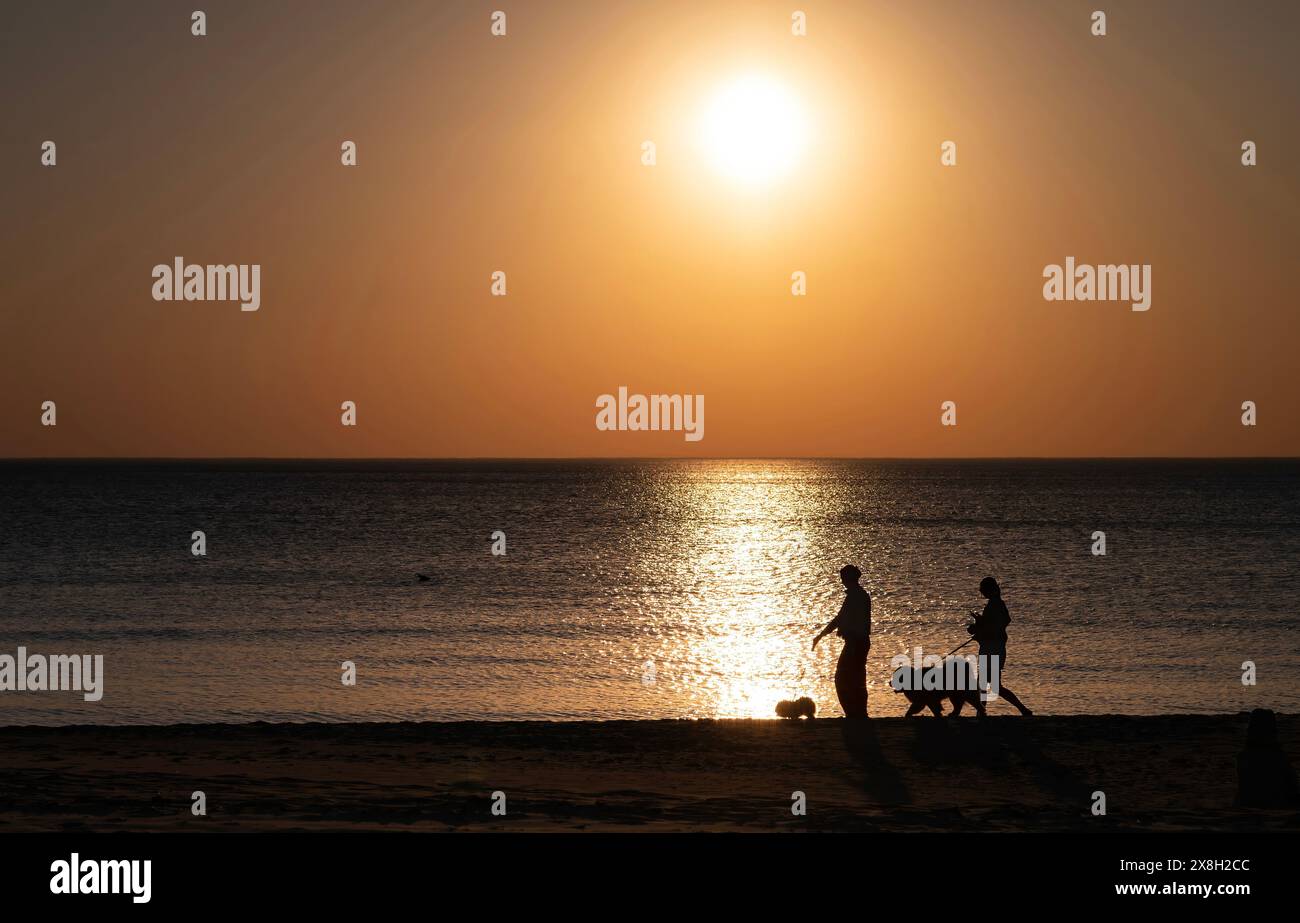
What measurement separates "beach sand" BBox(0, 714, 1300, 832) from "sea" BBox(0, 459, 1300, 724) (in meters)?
6.41

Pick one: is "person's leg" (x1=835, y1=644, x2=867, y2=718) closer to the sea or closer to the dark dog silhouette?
the dark dog silhouette

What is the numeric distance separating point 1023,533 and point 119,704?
84.2 meters

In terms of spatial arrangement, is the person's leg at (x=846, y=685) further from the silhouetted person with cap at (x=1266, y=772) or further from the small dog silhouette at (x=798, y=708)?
the silhouetted person with cap at (x=1266, y=772)

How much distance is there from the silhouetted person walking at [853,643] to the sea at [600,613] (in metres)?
6.26

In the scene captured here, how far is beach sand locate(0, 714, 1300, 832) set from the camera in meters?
12.1

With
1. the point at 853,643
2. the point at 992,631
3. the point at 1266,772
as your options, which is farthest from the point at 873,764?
the point at 992,631

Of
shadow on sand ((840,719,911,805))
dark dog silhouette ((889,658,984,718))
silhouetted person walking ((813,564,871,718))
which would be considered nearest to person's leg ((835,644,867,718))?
silhouetted person walking ((813,564,871,718))

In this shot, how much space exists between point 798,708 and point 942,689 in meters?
2.05

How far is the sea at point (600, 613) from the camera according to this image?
87.1ft

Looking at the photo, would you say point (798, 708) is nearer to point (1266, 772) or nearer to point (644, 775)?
point (644, 775)

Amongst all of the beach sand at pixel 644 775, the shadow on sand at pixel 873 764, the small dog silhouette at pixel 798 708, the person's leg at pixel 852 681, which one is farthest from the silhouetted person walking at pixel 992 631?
the small dog silhouette at pixel 798 708

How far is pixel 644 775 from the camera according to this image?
14727 millimetres
